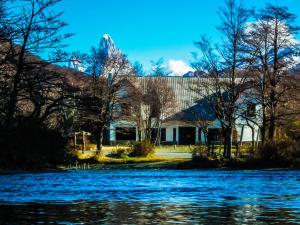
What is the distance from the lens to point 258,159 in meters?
49.9

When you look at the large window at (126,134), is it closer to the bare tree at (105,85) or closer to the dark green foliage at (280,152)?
the bare tree at (105,85)

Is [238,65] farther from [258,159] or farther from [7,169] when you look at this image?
[7,169]

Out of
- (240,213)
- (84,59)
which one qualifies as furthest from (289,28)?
(240,213)

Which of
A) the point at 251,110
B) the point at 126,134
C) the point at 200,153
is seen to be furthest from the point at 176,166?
the point at 126,134

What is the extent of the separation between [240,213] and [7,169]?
26.8 m

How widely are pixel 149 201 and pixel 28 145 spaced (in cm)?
2368

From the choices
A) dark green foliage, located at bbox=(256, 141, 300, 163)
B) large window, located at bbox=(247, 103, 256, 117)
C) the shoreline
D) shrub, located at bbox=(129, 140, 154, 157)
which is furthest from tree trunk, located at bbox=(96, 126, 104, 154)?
dark green foliage, located at bbox=(256, 141, 300, 163)

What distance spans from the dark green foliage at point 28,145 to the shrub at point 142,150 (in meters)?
12.2

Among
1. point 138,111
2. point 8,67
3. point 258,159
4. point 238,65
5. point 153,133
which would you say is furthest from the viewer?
point 153,133

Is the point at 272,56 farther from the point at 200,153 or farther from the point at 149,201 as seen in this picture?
the point at 149,201

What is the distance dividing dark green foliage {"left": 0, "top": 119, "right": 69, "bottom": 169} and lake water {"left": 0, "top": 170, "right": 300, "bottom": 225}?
10.5m

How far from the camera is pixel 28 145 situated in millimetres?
44938

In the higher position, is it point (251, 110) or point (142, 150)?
point (251, 110)

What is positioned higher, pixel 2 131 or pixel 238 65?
pixel 238 65
